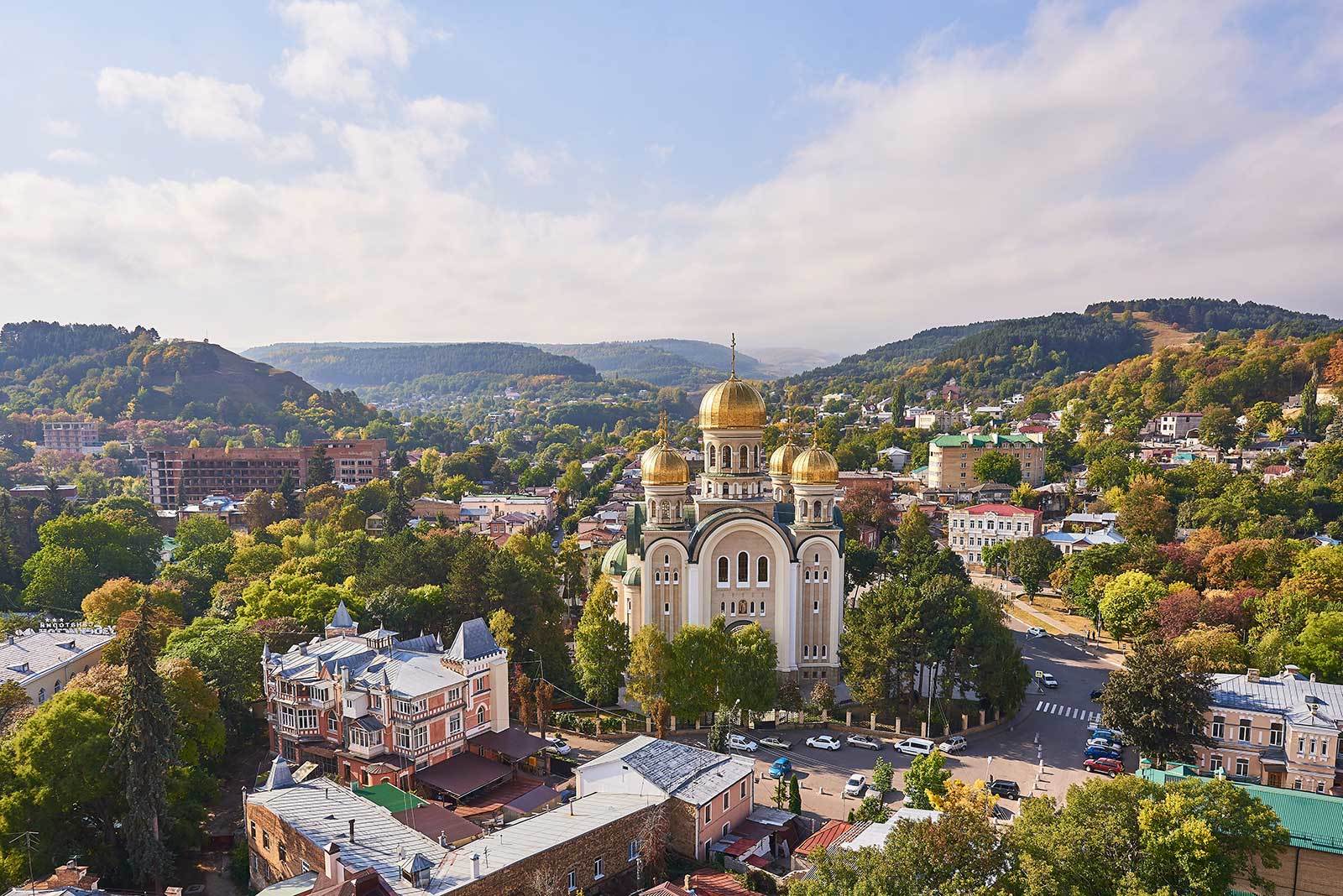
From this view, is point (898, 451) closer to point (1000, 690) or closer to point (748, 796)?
point (1000, 690)

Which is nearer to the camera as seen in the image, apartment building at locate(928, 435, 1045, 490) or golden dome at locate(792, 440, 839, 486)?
golden dome at locate(792, 440, 839, 486)

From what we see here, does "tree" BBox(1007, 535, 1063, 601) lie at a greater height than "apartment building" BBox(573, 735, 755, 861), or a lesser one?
greater

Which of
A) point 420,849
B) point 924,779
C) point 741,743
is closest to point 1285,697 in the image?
point 924,779

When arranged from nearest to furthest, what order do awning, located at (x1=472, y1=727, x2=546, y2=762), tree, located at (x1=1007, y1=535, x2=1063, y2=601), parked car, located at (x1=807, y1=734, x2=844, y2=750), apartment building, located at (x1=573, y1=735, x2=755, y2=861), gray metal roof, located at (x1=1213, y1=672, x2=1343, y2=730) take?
apartment building, located at (x1=573, y1=735, x2=755, y2=861) → gray metal roof, located at (x1=1213, y1=672, x2=1343, y2=730) → awning, located at (x1=472, y1=727, x2=546, y2=762) → parked car, located at (x1=807, y1=734, x2=844, y2=750) → tree, located at (x1=1007, y1=535, x2=1063, y2=601)

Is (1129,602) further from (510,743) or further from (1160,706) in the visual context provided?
(510,743)

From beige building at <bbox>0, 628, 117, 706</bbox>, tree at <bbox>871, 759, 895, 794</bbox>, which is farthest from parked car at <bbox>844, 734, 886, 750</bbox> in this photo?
beige building at <bbox>0, 628, 117, 706</bbox>

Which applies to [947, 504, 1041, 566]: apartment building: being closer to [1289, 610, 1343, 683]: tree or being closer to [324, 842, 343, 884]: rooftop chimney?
[1289, 610, 1343, 683]: tree

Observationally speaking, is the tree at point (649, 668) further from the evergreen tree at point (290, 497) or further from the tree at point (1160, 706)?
the evergreen tree at point (290, 497)
